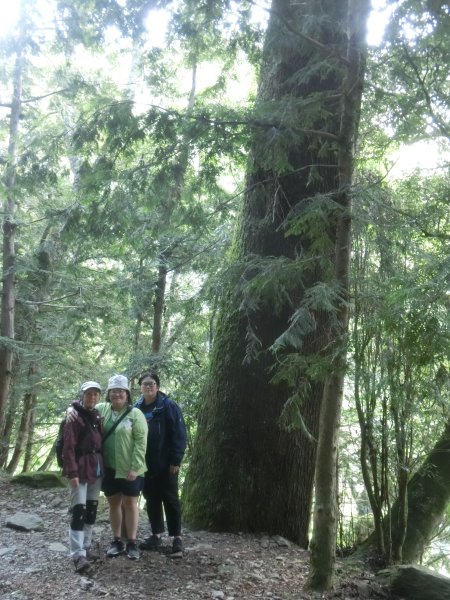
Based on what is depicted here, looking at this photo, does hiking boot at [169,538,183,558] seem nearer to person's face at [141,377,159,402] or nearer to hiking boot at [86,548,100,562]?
hiking boot at [86,548,100,562]

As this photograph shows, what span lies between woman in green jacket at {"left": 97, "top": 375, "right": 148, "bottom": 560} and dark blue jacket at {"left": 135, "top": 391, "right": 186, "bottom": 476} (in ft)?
0.90

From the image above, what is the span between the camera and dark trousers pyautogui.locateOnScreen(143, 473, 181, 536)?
5.40 meters

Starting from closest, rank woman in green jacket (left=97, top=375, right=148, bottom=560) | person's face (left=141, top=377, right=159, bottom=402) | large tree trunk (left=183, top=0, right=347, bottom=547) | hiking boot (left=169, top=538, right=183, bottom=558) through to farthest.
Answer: woman in green jacket (left=97, top=375, right=148, bottom=560), hiking boot (left=169, top=538, right=183, bottom=558), person's face (left=141, top=377, right=159, bottom=402), large tree trunk (left=183, top=0, right=347, bottom=547)

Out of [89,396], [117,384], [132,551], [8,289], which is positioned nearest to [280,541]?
[132,551]

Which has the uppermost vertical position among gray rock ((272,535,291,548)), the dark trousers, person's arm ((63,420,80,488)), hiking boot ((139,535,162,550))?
person's arm ((63,420,80,488))

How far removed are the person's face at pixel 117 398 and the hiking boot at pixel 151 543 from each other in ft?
4.47

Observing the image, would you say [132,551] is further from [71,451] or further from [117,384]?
[117,384]

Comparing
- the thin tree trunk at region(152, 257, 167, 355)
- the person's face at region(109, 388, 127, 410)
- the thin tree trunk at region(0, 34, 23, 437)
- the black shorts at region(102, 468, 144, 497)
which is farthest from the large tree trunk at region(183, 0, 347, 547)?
the thin tree trunk at region(0, 34, 23, 437)

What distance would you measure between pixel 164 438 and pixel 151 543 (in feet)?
3.34

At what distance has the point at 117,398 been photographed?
5230 mm

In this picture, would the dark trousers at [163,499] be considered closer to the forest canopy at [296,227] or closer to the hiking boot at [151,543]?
the hiking boot at [151,543]

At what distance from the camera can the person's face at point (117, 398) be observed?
5223mm

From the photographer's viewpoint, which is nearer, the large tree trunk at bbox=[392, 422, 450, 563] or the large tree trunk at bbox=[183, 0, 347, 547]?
the large tree trunk at bbox=[392, 422, 450, 563]

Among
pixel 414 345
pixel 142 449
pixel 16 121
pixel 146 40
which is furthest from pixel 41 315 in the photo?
pixel 414 345
